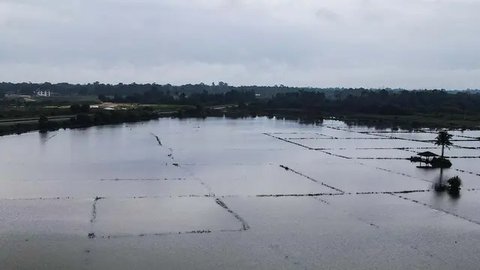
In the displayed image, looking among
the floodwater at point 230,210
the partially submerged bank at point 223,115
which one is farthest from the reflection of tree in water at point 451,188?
the partially submerged bank at point 223,115

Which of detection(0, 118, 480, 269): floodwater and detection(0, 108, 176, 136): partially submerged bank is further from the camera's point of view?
detection(0, 108, 176, 136): partially submerged bank

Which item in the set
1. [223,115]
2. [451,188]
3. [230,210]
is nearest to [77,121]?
[223,115]

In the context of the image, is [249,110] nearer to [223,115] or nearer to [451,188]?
[223,115]

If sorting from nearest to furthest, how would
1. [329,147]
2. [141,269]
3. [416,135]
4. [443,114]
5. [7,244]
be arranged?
[141,269] < [7,244] < [329,147] < [416,135] < [443,114]

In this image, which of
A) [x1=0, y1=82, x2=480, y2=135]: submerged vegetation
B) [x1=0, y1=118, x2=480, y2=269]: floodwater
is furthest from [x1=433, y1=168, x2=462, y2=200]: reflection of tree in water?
[x1=0, y1=82, x2=480, y2=135]: submerged vegetation

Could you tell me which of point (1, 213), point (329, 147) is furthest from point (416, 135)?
point (1, 213)

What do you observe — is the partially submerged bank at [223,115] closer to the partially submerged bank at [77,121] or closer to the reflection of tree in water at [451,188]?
the partially submerged bank at [77,121]

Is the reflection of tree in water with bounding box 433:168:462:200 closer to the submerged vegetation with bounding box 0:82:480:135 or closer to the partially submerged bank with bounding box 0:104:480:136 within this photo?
the partially submerged bank with bounding box 0:104:480:136

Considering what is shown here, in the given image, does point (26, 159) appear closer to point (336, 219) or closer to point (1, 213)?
point (1, 213)
